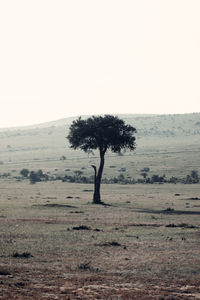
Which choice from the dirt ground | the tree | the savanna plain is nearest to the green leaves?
the tree

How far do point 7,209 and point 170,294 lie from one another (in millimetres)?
32946

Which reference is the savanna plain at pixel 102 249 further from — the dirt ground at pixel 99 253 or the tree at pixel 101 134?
the tree at pixel 101 134

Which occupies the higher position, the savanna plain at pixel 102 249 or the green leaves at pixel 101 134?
the green leaves at pixel 101 134

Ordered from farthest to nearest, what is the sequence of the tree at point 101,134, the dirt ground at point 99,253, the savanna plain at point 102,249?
1. the tree at point 101,134
2. the savanna plain at point 102,249
3. the dirt ground at point 99,253

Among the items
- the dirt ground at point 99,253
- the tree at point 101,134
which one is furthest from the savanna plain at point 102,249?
the tree at point 101,134

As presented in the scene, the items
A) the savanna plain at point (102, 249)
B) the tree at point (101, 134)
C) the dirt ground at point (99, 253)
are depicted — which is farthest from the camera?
the tree at point (101, 134)

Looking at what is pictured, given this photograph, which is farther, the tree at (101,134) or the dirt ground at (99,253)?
the tree at (101,134)

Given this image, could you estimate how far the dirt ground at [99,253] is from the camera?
19.3m

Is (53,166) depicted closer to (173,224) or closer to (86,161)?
(86,161)

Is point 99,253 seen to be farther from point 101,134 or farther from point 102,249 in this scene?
point 101,134

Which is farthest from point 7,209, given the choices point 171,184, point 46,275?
Answer: point 171,184

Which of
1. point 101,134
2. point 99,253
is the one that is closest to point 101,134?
point 101,134

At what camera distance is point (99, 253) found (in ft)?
88.7

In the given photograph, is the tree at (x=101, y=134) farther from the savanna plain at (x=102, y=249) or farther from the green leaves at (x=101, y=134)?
the savanna plain at (x=102, y=249)
